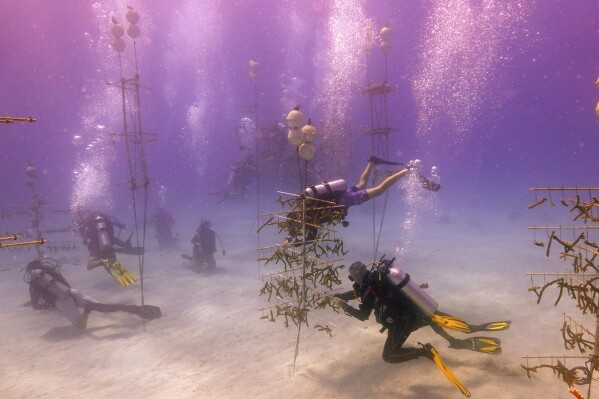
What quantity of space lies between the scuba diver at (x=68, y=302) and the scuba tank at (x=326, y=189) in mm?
5815

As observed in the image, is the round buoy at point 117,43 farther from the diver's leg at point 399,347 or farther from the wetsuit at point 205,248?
the diver's leg at point 399,347

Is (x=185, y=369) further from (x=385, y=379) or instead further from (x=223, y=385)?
(x=385, y=379)

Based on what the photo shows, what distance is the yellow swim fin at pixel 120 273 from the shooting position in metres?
10.2

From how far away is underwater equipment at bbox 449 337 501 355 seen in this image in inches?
226

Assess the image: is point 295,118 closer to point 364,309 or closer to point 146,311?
point 364,309

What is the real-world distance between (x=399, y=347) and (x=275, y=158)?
1539 centimetres

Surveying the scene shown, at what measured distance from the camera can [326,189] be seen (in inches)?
241

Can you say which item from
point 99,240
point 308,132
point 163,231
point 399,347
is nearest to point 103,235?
point 99,240

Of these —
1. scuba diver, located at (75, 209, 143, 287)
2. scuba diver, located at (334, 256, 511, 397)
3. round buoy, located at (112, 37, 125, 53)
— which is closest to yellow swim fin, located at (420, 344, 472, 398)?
scuba diver, located at (334, 256, 511, 397)

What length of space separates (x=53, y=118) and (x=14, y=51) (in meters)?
40.7

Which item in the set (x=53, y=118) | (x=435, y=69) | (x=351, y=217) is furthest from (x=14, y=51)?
(x=435, y=69)

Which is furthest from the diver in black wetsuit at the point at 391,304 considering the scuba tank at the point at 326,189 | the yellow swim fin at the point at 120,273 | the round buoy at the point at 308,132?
the yellow swim fin at the point at 120,273

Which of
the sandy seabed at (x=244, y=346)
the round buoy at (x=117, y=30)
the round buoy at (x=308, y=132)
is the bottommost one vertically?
the sandy seabed at (x=244, y=346)

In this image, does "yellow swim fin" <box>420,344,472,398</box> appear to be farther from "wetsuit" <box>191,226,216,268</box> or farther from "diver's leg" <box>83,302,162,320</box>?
"wetsuit" <box>191,226,216,268</box>
